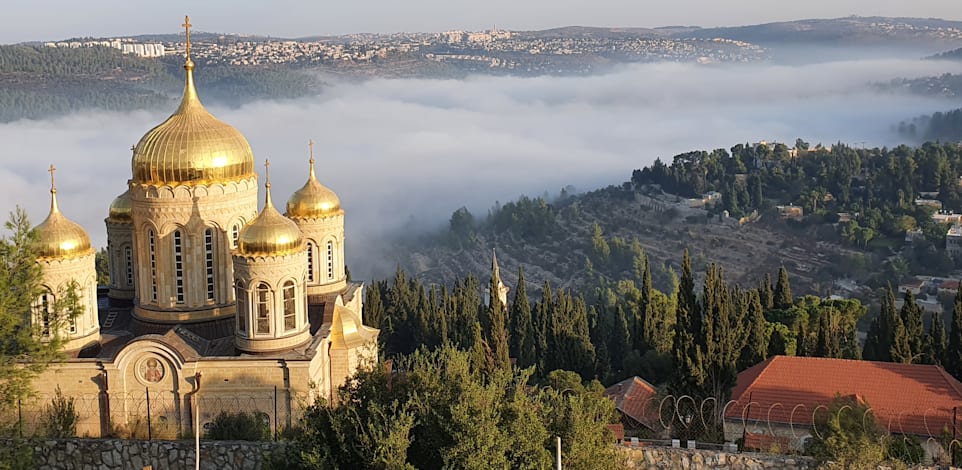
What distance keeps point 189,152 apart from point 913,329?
19637 mm

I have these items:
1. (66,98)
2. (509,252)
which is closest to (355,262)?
(509,252)

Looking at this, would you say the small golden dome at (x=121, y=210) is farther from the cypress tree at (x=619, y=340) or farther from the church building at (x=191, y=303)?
the cypress tree at (x=619, y=340)

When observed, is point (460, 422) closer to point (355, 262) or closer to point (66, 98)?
point (355, 262)

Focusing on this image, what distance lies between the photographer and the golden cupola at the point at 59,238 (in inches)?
870

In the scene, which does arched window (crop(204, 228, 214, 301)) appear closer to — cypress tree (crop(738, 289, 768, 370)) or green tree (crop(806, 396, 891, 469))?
green tree (crop(806, 396, 891, 469))

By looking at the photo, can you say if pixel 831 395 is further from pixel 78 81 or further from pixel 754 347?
pixel 78 81

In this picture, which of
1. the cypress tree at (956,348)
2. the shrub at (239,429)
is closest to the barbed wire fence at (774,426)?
the cypress tree at (956,348)

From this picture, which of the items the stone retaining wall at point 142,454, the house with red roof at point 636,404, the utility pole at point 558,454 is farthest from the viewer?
the house with red roof at point 636,404

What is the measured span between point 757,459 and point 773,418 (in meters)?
7.49

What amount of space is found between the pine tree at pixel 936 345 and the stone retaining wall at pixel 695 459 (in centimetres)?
1398

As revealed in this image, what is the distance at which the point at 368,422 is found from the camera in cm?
1483

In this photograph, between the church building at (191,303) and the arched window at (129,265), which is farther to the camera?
the arched window at (129,265)

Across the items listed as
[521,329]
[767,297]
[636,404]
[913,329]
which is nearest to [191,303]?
[636,404]

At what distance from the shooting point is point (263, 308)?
73.0ft
